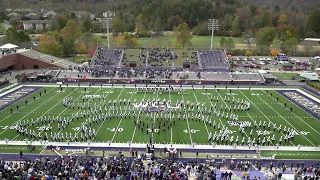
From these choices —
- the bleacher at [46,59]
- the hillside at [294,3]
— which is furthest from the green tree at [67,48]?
the hillside at [294,3]

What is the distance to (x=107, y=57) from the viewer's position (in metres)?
56.6

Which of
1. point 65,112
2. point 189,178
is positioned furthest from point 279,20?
point 189,178

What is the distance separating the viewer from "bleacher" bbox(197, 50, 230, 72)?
173ft

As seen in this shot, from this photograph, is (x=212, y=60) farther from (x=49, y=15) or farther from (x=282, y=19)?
(x=49, y=15)

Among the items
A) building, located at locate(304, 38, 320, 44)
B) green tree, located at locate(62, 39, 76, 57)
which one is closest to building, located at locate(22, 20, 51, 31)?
green tree, located at locate(62, 39, 76, 57)

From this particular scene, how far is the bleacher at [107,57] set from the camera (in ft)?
178

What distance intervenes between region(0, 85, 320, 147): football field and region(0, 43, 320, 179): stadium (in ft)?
0.28

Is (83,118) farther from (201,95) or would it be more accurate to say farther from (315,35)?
(315,35)

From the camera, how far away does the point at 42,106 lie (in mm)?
32469

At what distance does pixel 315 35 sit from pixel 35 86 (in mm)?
71948

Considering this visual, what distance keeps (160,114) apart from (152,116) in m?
0.92

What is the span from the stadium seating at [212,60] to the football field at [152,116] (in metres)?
13.4

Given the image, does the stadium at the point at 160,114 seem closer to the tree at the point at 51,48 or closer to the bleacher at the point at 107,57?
the bleacher at the point at 107,57

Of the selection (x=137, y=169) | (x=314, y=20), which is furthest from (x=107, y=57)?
(x=314, y=20)
